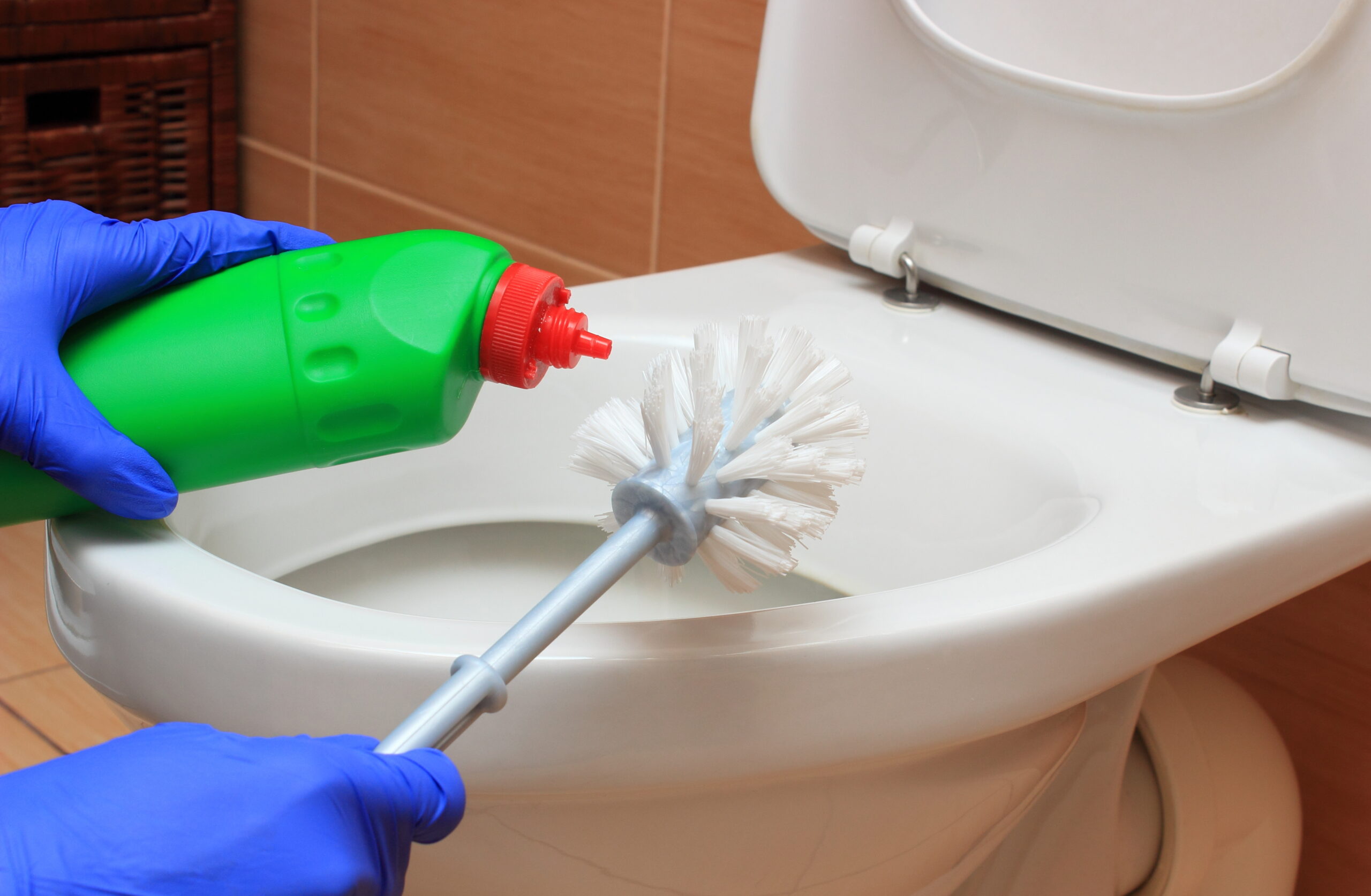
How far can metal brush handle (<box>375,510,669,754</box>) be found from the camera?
0.25 metres

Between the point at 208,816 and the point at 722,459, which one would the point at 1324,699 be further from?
the point at 208,816

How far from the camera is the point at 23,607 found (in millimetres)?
998

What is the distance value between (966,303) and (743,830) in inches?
14.1

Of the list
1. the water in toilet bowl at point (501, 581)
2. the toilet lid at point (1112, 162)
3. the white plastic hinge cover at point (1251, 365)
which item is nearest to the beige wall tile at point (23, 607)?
the water in toilet bowl at point (501, 581)

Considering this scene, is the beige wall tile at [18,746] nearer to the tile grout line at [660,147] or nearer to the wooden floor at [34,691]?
the wooden floor at [34,691]

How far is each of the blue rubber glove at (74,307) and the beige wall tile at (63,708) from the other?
0.53m

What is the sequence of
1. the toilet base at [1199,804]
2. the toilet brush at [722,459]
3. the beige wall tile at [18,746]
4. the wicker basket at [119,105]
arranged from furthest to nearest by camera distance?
the wicker basket at [119,105], the beige wall tile at [18,746], the toilet base at [1199,804], the toilet brush at [722,459]

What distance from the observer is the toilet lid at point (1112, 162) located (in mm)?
487

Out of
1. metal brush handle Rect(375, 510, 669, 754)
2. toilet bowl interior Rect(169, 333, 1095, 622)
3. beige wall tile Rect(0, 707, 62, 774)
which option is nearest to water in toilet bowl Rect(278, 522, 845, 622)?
toilet bowl interior Rect(169, 333, 1095, 622)

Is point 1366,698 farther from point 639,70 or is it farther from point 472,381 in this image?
point 639,70

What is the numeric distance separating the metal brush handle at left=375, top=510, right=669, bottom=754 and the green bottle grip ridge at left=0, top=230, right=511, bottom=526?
0.09 metres

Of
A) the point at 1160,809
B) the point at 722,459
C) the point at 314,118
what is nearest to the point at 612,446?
the point at 722,459

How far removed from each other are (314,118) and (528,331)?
947mm

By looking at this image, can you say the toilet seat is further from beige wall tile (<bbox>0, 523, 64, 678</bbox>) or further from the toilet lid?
beige wall tile (<bbox>0, 523, 64, 678</bbox>)
